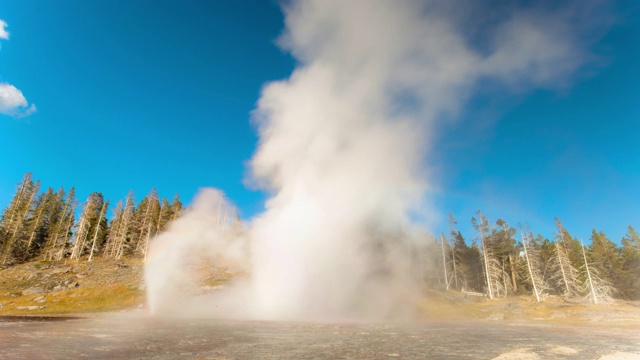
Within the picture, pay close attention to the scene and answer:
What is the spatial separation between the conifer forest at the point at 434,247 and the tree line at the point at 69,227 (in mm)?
174

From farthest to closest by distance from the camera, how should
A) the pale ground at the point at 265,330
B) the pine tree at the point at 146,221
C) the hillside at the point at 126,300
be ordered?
the pine tree at the point at 146,221
the hillside at the point at 126,300
the pale ground at the point at 265,330

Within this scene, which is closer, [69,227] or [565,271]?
[565,271]

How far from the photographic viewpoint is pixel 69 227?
261 ft

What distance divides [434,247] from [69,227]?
9088cm

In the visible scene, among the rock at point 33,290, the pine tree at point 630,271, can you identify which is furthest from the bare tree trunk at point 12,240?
the pine tree at point 630,271

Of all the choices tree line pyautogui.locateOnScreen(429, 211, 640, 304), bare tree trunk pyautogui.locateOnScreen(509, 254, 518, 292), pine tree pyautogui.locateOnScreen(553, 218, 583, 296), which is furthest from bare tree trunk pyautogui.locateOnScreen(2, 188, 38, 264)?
pine tree pyautogui.locateOnScreen(553, 218, 583, 296)

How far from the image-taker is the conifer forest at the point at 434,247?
63.8m

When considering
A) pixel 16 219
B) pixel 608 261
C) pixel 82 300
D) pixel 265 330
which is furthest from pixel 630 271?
pixel 16 219

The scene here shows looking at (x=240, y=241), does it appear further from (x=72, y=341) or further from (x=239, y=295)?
(x=72, y=341)

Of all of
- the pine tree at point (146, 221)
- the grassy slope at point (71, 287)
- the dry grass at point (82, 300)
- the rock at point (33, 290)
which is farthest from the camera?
the pine tree at point (146, 221)

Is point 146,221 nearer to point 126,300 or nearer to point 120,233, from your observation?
point 120,233

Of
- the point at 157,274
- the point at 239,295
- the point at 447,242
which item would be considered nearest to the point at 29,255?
the point at 157,274

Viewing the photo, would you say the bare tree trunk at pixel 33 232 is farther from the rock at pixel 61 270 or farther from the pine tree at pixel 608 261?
the pine tree at pixel 608 261

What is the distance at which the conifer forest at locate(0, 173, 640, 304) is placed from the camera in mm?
63812
